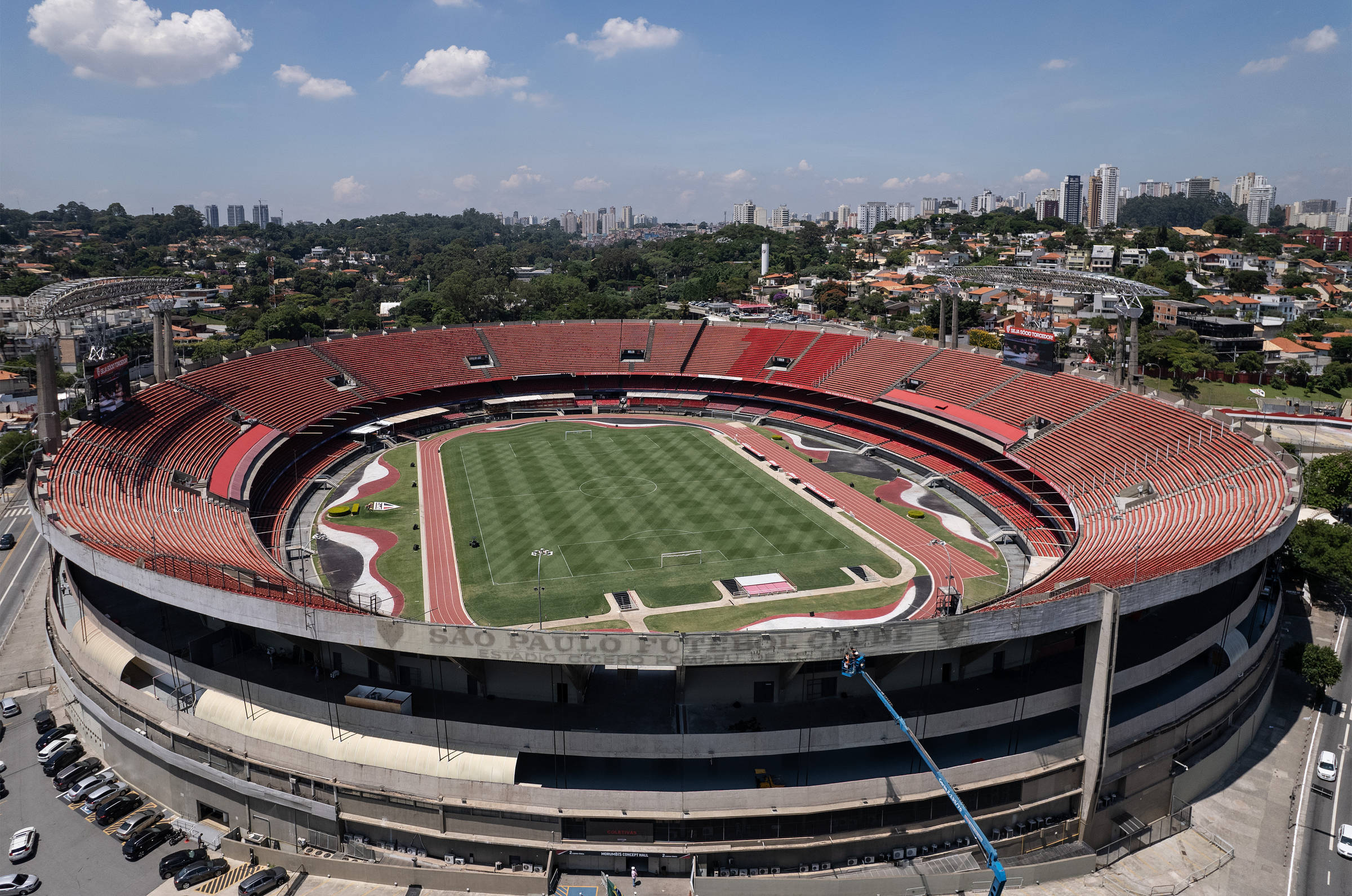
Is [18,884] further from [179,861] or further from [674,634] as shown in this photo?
[674,634]

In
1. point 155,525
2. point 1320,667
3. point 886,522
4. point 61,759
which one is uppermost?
point 155,525

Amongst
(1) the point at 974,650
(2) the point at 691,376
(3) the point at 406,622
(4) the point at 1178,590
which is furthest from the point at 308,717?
(2) the point at 691,376

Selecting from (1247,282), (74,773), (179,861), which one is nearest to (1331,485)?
(179,861)

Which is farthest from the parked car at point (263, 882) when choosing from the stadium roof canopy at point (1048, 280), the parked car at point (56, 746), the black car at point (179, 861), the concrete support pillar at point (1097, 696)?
the stadium roof canopy at point (1048, 280)

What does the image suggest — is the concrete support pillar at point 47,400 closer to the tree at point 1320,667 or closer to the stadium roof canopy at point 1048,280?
the stadium roof canopy at point 1048,280

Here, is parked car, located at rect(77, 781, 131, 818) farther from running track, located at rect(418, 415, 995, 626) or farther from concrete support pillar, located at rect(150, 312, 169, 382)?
concrete support pillar, located at rect(150, 312, 169, 382)

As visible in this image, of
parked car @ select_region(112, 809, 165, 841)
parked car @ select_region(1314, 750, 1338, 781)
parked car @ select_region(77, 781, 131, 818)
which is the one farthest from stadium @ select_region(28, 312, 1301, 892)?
parked car @ select_region(1314, 750, 1338, 781)
